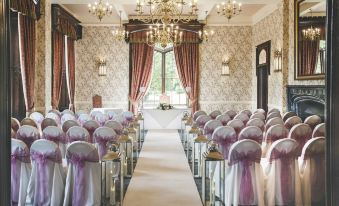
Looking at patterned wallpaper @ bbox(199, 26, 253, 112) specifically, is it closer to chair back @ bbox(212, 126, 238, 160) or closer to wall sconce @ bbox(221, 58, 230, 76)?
wall sconce @ bbox(221, 58, 230, 76)

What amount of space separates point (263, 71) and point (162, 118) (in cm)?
363

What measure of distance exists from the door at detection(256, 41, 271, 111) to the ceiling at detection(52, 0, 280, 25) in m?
1.04

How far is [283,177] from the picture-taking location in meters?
5.02

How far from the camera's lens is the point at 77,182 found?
16.0 ft

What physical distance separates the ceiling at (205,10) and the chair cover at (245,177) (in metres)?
6.45

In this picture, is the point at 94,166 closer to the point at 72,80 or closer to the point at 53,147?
the point at 53,147

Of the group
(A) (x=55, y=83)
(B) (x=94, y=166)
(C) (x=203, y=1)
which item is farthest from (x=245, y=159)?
(A) (x=55, y=83)

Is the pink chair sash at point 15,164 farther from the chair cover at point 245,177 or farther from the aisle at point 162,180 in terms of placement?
the chair cover at point 245,177

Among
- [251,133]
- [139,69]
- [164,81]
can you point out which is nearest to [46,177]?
[251,133]

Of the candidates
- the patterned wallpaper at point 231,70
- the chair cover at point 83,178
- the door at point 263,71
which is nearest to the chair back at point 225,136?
the chair cover at point 83,178

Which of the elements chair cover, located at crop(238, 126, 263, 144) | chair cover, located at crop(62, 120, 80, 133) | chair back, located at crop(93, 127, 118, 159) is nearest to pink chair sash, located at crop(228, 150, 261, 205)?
chair cover, located at crop(238, 126, 263, 144)

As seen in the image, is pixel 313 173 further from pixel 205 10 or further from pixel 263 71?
pixel 263 71

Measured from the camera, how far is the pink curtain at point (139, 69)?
14.5 m

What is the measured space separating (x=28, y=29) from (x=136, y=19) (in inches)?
216
